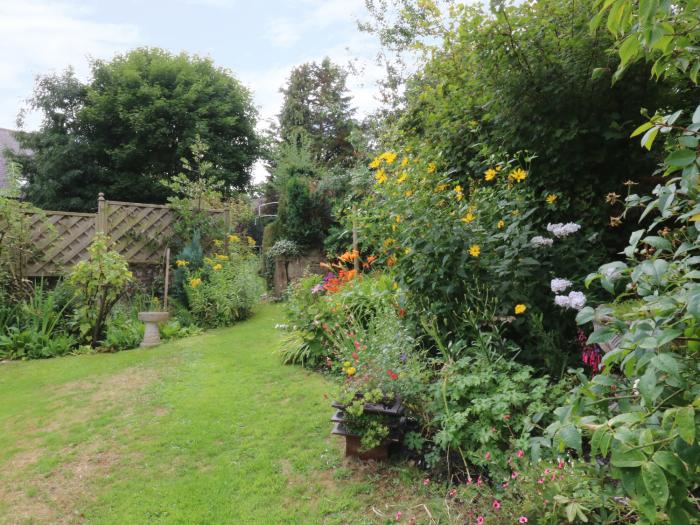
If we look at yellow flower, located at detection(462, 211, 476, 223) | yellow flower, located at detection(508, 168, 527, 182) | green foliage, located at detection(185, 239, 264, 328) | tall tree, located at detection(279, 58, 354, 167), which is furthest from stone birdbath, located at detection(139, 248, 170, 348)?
tall tree, located at detection(279, 58, 354, 167)

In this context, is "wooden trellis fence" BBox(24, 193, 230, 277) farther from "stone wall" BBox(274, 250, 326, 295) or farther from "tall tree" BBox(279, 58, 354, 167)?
"tall tree" BBox(279, 58, 354, 167)

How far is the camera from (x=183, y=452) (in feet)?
Answer: 8.45

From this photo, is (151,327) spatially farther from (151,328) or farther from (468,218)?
(468,218)

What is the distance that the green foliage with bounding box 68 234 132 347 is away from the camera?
16.9ft

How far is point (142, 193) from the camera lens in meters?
11.9

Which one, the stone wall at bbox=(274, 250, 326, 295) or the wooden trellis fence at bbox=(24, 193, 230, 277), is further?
the stone wall at bbox=(274, 250, 326, 295)

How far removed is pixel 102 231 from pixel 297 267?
3.48 m

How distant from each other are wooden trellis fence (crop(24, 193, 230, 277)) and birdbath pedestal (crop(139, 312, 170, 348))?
1.66 meters

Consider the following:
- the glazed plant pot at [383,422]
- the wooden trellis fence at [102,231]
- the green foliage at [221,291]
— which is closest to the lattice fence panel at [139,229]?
the wooden trellis fence at [102,231]

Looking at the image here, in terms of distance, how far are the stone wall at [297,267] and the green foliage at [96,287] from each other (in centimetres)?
350

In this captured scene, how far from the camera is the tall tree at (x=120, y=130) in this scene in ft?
37.3

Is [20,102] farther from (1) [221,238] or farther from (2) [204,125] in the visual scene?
(1) [221,238]

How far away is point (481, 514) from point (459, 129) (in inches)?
107

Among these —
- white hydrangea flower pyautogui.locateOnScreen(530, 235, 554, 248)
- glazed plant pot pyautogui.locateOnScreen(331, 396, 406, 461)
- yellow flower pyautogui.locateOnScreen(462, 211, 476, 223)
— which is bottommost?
glazed plant pot pyautogui.locateOnScreen(331, 396, 406, 461)
